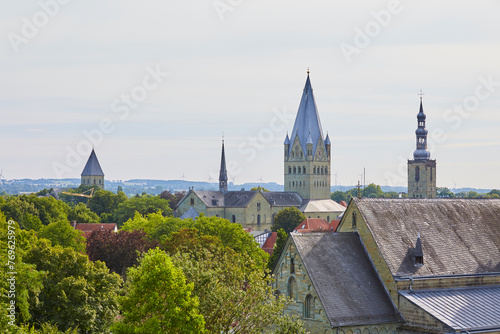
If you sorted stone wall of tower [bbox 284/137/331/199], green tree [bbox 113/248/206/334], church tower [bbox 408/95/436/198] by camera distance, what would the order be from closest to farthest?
green tree [bbox 113/248/206/334] < church tower [bbox 408/95/436/198] < stone wall of tower [bbox 284/137/331/199]

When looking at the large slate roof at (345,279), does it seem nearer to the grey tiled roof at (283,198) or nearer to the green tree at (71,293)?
the green tree at (71,293)

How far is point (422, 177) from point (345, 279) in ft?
433

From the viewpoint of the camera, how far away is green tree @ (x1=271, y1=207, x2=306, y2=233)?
13975 centimetres

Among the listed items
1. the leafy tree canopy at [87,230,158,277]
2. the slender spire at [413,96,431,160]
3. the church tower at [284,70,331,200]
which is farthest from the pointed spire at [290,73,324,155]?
the leafy tree canopy at [87,230,158,277]

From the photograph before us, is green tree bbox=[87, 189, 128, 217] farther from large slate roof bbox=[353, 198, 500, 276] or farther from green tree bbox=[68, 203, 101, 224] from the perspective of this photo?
large slate roof bbox=[353, 198, 500, 276]

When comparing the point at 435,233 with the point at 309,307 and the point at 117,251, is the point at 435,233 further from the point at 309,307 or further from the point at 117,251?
the point at 117,251

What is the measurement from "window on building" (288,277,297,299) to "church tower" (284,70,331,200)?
123857 millimetres

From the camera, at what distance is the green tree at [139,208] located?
492 feet

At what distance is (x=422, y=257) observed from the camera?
40094 millimetres

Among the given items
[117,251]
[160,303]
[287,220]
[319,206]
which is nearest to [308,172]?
[319,206]

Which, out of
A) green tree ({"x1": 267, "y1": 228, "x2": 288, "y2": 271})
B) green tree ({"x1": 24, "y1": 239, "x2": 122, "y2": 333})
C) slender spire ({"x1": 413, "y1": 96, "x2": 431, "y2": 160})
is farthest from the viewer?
slender spire ({"x1": 413, "y1": 96, "x2": 431, "y2": 160})

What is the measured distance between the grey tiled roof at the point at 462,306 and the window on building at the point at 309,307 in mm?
4494

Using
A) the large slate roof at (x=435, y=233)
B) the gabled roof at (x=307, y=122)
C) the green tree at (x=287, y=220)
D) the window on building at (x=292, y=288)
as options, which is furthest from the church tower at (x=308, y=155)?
the window on building at (x=292, y=288)

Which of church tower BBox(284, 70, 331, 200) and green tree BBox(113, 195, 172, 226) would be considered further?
church tower BBox(284, 70, 331, 200)
